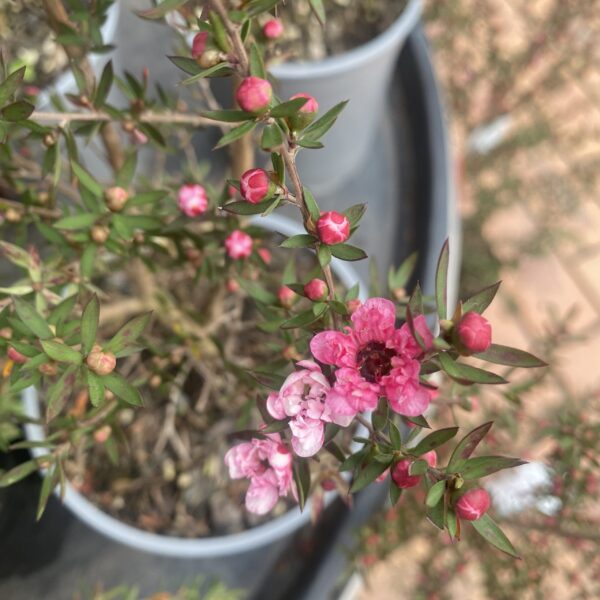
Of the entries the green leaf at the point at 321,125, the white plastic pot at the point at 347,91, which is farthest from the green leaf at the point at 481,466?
the white plastic pot at the point at 347,91

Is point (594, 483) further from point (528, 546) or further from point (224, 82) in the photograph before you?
point (224, 82)

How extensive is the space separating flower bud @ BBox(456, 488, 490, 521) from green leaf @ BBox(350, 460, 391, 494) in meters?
0.05

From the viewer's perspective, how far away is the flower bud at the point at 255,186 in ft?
1.20

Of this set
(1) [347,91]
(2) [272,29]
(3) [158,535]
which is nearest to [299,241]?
(2) [272,29]

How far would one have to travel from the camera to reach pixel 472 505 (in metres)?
0.36

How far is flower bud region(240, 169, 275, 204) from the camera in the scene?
1.20 ft

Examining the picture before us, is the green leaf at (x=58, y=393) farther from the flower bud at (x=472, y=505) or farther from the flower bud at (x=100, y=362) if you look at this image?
the flower bud at (x=472, y=505)

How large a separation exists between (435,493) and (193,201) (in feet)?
1.04

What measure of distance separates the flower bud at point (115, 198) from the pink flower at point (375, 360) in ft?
0.80

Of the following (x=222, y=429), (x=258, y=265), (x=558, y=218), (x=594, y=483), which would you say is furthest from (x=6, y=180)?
(x=558, y=218)

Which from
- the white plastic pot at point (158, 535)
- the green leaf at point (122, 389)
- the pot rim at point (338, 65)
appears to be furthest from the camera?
the pot rim at point (338, 65)

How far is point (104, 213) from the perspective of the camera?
55 centimetres

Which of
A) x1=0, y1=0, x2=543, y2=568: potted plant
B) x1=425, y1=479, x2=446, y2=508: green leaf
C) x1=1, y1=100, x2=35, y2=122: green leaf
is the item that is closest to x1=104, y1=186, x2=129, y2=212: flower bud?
x1=0, y1=0, x2=543, y2=568: potted plant

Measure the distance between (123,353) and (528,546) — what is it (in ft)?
1.78
